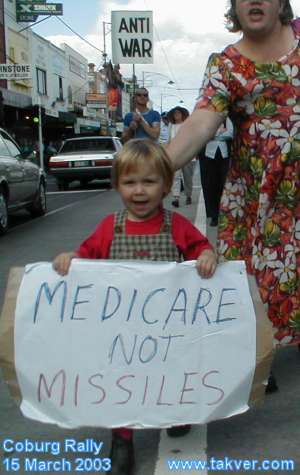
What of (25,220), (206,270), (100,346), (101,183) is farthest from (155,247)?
(101,183)

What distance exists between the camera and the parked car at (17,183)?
32.4ft

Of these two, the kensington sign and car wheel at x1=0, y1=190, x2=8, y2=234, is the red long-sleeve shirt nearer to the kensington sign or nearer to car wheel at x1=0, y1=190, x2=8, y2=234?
car wheel at x1=0, y1=190, x2=8, y2=234

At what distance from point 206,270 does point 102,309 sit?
1.36 ft

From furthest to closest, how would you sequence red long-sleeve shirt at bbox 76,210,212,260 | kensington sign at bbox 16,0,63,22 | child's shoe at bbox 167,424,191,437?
kensington sign at bbox 16,0,63,22 < child's shoe at bbox 167,424,191,437 < red long-sleeve shirt at bbox 76,210,212,260

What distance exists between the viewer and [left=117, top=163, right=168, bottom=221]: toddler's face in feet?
9.23

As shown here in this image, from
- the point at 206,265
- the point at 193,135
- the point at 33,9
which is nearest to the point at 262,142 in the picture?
the point at 193,135

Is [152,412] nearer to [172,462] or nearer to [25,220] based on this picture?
[172,462]

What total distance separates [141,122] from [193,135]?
6.18 metres

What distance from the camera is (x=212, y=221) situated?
8.93m

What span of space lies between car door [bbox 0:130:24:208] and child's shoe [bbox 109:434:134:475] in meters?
7.27

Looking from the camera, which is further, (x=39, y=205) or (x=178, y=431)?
(x=39, y=205)

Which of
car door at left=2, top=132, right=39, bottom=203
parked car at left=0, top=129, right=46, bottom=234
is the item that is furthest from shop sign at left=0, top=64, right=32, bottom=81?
car door at left=2, top=132, right=39, bottom=203

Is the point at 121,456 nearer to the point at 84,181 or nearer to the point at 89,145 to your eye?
the point at 89,145

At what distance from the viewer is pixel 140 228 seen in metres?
2.90
